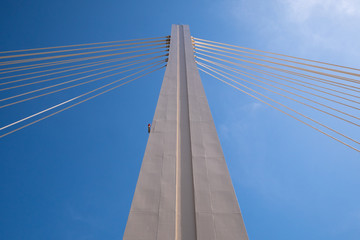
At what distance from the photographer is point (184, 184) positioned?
295cm

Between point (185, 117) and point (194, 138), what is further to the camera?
point (185, 117)

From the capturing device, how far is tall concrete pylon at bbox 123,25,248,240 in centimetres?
237

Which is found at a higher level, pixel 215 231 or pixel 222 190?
pixel 222 190

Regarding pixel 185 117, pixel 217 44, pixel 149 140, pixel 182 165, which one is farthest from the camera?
pixel 217 44

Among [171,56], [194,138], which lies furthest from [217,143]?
[171,56]

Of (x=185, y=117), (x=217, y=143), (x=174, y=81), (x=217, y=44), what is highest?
(x=217, y=44)

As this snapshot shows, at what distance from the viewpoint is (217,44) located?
9.59 metres

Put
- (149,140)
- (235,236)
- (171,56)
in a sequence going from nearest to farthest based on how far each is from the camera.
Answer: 1. (235,236)
2. (149,140)
3. (171,56)

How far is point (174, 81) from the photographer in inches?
212

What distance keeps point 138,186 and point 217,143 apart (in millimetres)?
1530

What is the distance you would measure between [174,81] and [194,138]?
7.19 ft

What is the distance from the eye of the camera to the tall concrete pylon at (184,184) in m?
2.37

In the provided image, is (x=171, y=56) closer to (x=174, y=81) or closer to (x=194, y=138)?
(x=174, y=81)

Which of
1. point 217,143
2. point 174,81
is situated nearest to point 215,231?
point 217,143
